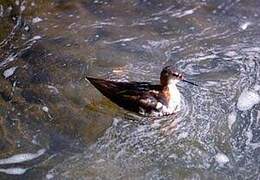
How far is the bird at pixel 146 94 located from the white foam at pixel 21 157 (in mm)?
942

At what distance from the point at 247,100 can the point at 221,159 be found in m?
0.97

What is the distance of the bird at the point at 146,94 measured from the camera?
6.29m

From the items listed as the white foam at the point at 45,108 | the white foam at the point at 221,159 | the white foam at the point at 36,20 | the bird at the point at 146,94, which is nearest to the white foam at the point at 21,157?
the white foam at the point at 45,108

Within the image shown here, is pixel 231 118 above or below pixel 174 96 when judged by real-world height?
below

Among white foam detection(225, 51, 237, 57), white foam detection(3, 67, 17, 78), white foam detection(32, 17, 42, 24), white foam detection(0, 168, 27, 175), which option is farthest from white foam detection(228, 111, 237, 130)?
white foam detection(32, 17, 42, 24)

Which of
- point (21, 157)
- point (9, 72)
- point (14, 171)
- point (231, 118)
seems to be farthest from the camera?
point (9, 72)

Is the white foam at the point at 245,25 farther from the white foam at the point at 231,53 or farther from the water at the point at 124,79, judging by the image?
the white foam at the point at 231,53

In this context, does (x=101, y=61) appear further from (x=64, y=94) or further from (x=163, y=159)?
(x=163, y=159)

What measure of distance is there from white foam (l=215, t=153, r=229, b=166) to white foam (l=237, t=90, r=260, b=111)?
749 mm

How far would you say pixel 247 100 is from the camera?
6531mm

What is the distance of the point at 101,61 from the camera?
711 cm

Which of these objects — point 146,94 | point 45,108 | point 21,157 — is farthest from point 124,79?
point 21,157

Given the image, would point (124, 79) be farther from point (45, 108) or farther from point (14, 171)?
point (14, 171)

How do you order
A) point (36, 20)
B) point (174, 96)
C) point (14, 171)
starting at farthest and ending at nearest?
point (36, 20) → point (174, 96) → point (14, 171)
